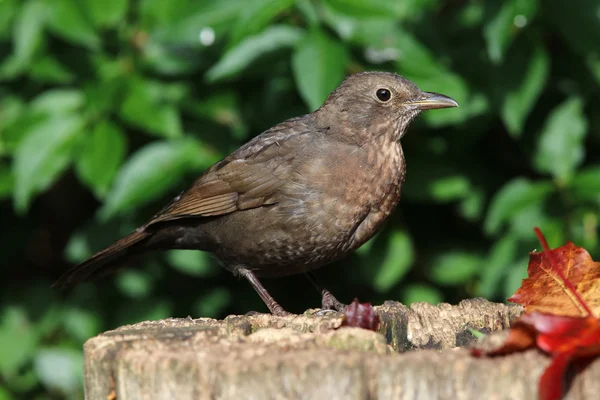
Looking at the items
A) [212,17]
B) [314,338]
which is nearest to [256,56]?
[212,17]

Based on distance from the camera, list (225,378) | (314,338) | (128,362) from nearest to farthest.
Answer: (225,378), (128,362), (314,338)

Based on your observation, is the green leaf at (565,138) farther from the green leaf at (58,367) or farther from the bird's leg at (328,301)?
the green leaf at (58,367)

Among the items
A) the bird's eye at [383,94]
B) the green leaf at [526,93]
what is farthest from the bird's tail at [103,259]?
the green leaf at [526,93]

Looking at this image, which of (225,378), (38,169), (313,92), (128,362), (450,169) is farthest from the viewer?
(450,169)

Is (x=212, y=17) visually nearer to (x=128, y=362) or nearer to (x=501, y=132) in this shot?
(x=501, y=132)

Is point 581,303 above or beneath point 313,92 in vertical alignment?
beneath

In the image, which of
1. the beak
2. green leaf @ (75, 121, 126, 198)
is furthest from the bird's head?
green leaf @ (75, 121, 126, 198)

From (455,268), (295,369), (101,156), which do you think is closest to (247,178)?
Answer: (101,156)
